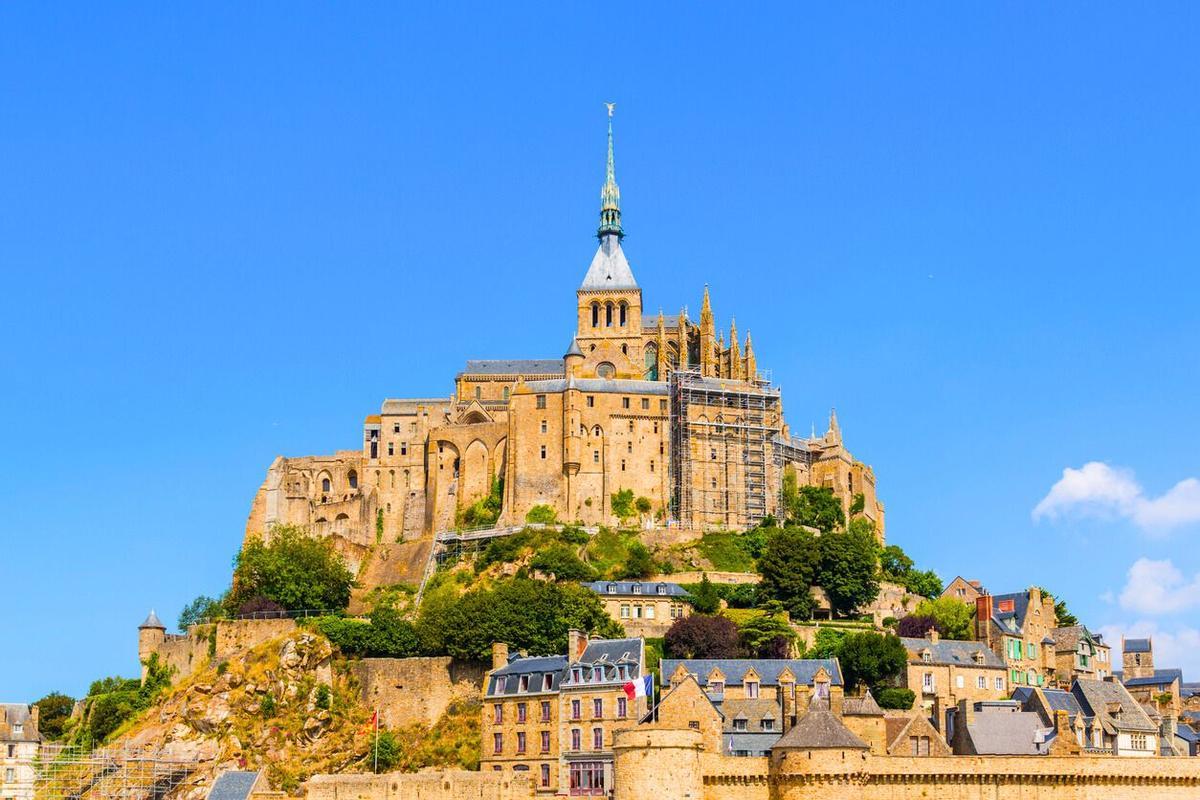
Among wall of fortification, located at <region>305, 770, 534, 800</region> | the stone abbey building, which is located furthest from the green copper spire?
wall of fortification, located at <region>305, 770, 534, 800</region>

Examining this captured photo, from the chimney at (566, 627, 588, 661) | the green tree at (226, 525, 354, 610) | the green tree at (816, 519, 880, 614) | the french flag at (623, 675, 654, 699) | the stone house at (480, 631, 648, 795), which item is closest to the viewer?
the stone house at (480, 631, 648, 795)

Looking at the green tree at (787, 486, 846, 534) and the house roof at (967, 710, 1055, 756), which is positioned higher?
the green tree at (787, 486, 846, 534)

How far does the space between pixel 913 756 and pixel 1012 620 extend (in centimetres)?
2128

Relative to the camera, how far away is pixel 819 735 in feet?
189

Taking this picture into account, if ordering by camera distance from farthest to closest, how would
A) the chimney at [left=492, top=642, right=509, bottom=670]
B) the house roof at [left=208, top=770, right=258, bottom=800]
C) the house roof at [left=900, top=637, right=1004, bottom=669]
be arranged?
A: 1. the house roof at [left=900, top=637, right=1004, bottom=669]
2. the chimney at [left=492, top=642, right=509, bottom=670]
3. the house roof at [left=208, top=770, right=258, bottom=800]

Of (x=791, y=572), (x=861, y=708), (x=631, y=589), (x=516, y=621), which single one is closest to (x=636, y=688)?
(x=861, y=708)

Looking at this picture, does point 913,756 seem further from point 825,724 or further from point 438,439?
point 438,439

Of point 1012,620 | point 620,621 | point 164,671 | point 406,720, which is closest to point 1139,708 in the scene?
point 1012,620

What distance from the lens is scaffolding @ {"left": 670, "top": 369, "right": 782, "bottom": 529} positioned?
91250 mm

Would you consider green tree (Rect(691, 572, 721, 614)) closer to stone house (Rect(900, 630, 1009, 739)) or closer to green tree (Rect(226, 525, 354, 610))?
stone house (Rect(900, 630, 1009, 739))

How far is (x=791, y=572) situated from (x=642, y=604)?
7756mm

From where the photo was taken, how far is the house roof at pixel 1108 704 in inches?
2736

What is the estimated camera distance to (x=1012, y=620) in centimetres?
7900

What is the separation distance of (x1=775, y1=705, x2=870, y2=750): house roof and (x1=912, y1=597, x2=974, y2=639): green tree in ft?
75.6
